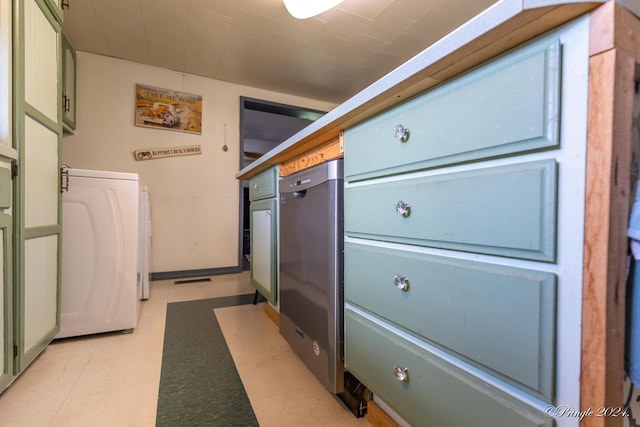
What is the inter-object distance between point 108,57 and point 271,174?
2465 millimetres

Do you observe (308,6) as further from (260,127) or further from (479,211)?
(260,127)

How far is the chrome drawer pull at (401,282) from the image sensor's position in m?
0.69

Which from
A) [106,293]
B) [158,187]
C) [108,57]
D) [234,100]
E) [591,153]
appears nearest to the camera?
[591,153]

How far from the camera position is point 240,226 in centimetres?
332

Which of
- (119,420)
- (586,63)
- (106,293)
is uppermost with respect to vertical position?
(586,63)

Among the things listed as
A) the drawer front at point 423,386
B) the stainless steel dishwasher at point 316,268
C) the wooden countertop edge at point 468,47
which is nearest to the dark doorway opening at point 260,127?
the stainless steel dishwasher at point 316,268

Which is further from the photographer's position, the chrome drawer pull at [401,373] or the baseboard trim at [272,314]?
the baseboard trim at [272,314]

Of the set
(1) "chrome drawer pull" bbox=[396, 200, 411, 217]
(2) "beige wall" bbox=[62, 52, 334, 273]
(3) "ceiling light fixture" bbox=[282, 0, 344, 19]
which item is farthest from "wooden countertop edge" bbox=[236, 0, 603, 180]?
(2) "beige wall" bbox=[62, 52, 334, 273]

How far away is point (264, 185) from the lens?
1804 millimetres

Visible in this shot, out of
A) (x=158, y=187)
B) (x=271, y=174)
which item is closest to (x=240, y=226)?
(x=158, y=187)

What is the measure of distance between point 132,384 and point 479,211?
1379 millimetres

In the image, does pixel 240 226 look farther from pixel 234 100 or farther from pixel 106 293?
pixel 106 293

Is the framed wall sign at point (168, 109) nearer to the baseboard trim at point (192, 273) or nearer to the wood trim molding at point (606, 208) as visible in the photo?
the baseboard trim at point (192, 273)

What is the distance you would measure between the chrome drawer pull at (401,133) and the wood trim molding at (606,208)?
350 mm
